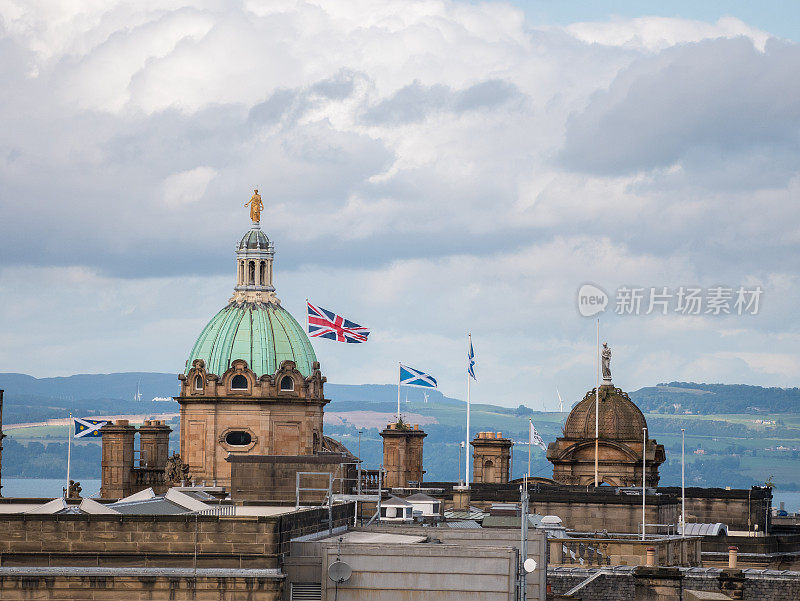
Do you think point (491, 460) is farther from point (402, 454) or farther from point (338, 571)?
point (338, 571)

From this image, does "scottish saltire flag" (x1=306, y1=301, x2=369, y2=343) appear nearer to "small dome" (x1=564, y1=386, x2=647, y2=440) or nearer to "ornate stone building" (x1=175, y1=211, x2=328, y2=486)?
"ornate stone building" (x1=175, y1=211, x2=328, y2=486)

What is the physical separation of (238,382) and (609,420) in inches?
994

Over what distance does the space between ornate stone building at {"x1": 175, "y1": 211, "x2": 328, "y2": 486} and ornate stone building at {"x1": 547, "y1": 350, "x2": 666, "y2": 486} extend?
1710 centimetres

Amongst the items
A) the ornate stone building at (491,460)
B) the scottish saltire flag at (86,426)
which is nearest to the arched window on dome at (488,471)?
the ornate stone building at (491,460)

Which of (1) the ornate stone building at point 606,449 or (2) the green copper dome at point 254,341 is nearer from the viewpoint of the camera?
(2) the green copper dome at point 254,341

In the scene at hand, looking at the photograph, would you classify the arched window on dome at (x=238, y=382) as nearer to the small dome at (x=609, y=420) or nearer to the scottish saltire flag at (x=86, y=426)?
the scottish saltire flag at (x=86, y=426)

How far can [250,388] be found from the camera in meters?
120

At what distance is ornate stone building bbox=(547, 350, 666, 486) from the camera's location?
420ft

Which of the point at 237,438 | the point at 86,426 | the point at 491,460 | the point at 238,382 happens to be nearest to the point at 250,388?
the point at 238,382

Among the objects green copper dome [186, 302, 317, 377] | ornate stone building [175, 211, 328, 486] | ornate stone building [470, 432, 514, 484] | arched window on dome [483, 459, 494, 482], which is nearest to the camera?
ornate stone building [175, 211, 328, 486]

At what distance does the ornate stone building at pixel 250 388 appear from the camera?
392 ft

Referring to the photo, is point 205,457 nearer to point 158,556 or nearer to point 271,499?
point 271,499

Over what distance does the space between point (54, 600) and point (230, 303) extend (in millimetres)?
75788

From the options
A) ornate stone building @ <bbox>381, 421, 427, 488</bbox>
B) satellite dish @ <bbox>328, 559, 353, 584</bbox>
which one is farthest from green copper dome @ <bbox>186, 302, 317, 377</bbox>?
satellite dish @ <bbox>328, 559, 353, 584</bbox>
